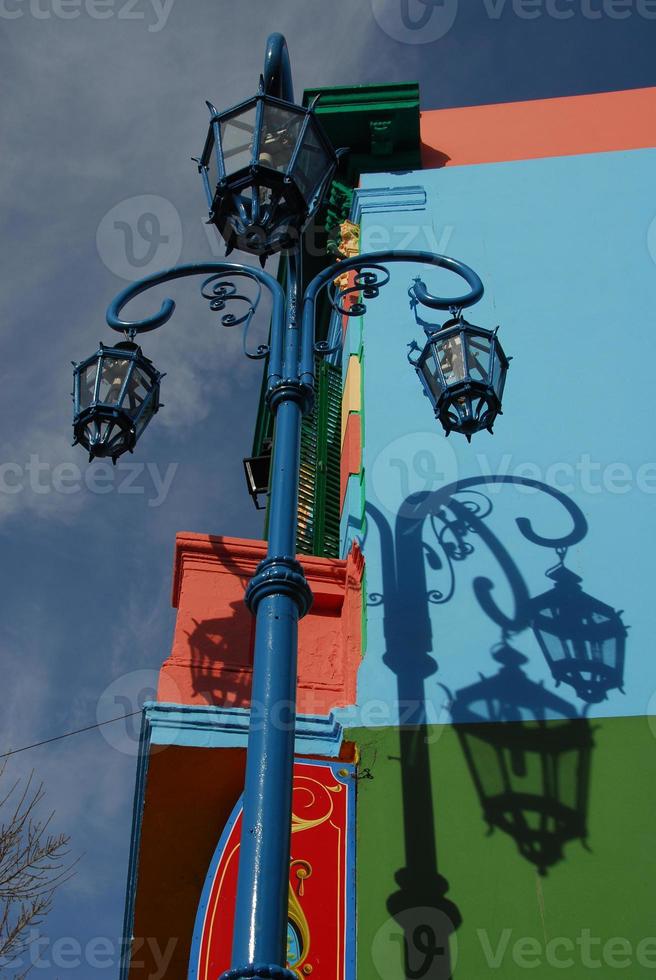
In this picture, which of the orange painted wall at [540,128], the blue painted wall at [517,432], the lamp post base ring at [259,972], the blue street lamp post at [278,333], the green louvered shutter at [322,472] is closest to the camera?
the lamp post base ring at [259,972]

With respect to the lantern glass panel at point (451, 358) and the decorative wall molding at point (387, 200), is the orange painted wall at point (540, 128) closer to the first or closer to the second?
the decorative wall molding at point (387, 200)

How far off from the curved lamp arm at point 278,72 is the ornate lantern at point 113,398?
1.72m

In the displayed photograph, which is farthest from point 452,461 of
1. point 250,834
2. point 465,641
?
point 250,834

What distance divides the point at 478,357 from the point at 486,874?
99.7 inches

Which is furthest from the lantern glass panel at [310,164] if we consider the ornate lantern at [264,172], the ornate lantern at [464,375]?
the ornate lantern at [464,375]

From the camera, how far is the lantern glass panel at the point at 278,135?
16.3ft

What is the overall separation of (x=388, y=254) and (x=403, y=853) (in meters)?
3.01

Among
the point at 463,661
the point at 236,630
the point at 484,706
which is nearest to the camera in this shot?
the point at 484,706

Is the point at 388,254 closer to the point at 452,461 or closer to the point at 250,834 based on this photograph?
the point at 452,461

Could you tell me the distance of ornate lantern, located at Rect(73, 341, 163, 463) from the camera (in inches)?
186

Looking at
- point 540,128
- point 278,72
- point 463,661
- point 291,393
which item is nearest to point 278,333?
point 291,393

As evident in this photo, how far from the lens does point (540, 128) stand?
9.59 metres

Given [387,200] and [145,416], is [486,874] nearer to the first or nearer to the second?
[145,416]

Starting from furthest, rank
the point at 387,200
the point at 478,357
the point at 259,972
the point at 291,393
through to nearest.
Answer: the point at 387,200, the point at 478,357, the point at 291,393, the point at 259,972
